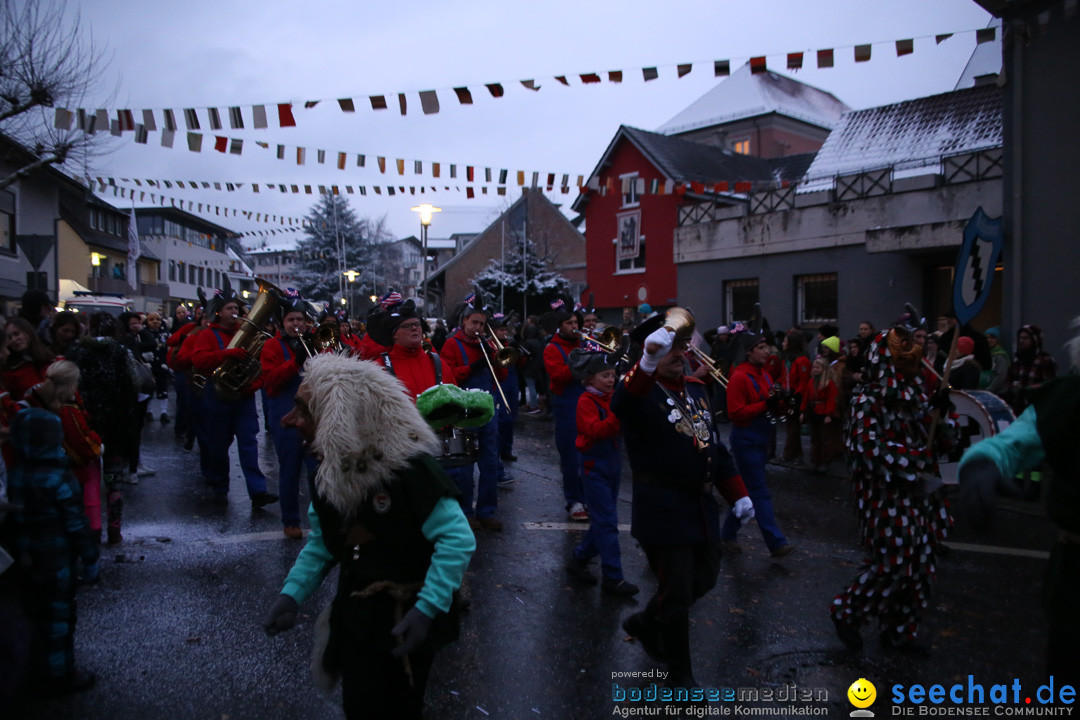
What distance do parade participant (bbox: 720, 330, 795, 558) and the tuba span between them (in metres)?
4.14

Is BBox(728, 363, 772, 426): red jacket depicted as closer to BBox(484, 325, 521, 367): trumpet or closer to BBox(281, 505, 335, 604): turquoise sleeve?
BBox(484, 325, 521, 367): trumpet

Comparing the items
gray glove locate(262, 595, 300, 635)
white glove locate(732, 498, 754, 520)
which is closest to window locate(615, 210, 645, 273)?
white glove locate(732, 498, 754, 520)

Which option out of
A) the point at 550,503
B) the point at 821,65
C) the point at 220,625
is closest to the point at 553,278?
the point at 821,65

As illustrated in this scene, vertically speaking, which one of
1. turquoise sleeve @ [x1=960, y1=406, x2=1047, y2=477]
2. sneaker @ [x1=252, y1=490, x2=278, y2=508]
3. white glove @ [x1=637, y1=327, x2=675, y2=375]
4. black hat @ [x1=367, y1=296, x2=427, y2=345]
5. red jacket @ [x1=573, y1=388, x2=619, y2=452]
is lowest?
sneaker @ [x1=252, y1=490, x2=278, y2=508]

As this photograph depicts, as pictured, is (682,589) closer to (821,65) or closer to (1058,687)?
(1058,687)

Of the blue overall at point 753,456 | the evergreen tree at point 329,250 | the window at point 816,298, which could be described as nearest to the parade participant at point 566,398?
the blue overall at point 753,456

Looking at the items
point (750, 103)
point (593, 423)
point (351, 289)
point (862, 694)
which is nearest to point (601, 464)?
point (593, 423)

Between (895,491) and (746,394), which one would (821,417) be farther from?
(895,491)

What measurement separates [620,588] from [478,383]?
3444mm

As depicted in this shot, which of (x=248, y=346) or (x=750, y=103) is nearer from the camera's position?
(x=248, y=346)

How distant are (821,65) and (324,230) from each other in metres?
43.1

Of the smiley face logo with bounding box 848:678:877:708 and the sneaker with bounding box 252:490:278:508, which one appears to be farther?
the sneaker with bounding box 252:490:278:508

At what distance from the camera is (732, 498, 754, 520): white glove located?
410 cm

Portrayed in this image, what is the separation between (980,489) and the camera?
8.76 feet
